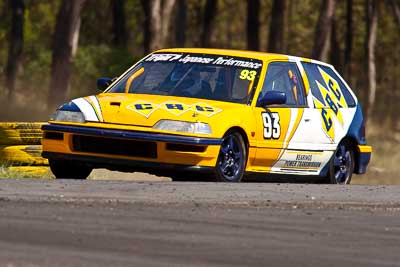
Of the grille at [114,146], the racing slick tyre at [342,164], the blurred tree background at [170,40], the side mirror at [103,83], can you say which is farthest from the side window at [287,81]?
the blurred tree background at [170,40]

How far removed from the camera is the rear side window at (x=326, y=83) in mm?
14352

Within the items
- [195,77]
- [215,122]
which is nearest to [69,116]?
[215,122]

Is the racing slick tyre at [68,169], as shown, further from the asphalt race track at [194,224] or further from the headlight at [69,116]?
the asphalt race track at [194,224]

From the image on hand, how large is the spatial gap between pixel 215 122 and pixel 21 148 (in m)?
2.38

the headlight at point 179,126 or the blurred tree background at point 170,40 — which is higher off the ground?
the headlight at point 179,126

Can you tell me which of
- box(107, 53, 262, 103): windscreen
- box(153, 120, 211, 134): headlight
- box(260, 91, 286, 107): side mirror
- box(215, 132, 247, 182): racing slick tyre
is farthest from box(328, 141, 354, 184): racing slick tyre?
box(153, 120, 211, 134): headlight

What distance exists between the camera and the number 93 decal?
43.1 ft

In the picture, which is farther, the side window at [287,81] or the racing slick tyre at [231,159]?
the side window at [287,81]

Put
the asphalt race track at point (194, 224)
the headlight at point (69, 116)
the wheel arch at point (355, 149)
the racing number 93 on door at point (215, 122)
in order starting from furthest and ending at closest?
the wheel arch at point (355, 149), the headlight at point (69, 116), the racing number 93 on door at point (215, 122), the asphalt race track at point (194, 224)

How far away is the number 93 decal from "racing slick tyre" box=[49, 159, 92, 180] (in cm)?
172

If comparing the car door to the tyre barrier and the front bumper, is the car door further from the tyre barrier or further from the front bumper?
the tyre barrier

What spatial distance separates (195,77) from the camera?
13.3 m

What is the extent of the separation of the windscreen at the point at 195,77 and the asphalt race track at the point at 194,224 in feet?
4.30

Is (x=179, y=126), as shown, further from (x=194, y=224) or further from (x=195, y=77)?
(x=194, y=224)
